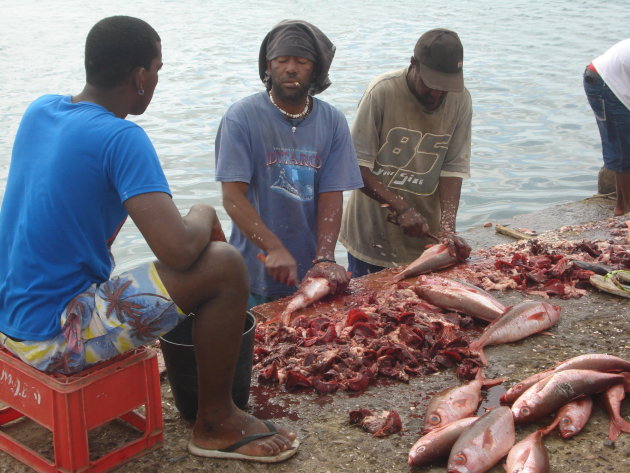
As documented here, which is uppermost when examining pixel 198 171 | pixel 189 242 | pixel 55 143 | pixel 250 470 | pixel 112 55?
pixel 112 55

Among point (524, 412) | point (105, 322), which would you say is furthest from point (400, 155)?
point (105, 322)

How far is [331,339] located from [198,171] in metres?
9.92

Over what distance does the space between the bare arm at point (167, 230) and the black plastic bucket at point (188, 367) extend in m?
0.60

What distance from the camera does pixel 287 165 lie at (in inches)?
199

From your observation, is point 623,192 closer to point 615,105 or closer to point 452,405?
point 615,105

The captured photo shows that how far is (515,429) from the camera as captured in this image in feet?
12.4

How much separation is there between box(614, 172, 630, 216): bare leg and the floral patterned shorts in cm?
668

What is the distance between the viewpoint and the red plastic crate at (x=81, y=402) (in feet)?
10.4

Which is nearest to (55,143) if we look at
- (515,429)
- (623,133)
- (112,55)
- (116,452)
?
(112,55)

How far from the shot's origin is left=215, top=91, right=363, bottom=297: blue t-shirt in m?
4.94

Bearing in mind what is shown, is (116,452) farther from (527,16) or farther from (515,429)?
(527,16)

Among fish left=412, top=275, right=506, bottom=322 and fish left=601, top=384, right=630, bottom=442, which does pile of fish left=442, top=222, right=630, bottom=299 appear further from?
fish left=601, top=384, right=630, bottom=442

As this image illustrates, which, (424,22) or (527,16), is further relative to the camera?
(527,16)

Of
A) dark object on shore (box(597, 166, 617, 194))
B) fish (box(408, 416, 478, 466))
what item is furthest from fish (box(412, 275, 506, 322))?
dark object on shore (box(597, 166, 617, 194))
